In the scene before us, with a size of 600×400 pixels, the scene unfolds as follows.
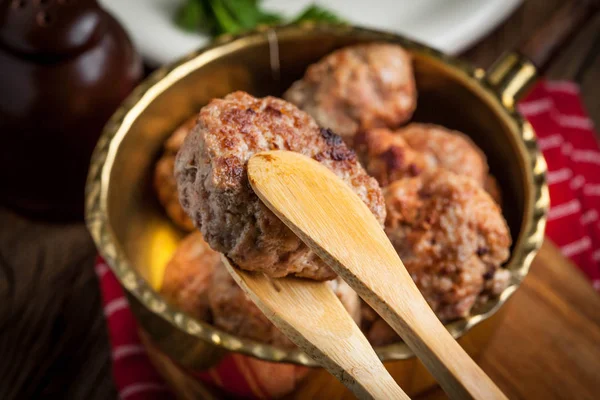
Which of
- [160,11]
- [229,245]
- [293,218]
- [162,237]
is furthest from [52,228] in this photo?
[293,218]

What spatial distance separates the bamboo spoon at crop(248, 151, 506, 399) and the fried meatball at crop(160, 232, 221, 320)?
1.66 feet

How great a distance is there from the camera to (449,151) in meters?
1.42

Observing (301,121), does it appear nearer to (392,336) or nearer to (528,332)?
(392,336)

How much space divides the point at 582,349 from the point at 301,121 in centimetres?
96

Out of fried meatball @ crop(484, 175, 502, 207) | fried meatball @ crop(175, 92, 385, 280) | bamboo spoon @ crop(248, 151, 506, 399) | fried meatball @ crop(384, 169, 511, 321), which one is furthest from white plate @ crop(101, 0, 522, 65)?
bamboo spoon @ crop(248, 151, 506, 399)

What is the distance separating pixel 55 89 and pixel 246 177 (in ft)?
3.20

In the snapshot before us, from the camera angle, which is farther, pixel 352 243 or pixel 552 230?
pixel 552 230

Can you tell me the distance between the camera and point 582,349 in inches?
59.5

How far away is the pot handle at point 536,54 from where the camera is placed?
5.02ft

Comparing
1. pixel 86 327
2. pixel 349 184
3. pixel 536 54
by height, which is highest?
pixel 349 184

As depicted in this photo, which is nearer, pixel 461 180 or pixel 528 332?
pixel 461 180

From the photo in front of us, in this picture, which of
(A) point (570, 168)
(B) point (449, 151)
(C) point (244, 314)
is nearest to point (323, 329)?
(C) point (244, 314)

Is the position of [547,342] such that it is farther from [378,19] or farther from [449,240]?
[378,19]

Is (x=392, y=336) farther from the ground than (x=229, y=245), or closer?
closer
